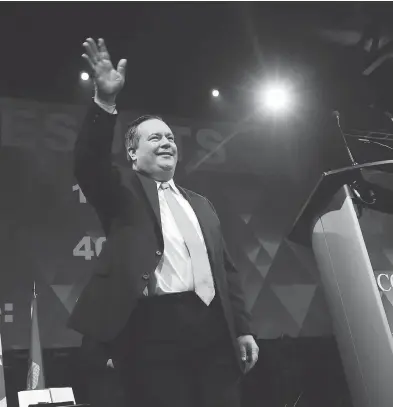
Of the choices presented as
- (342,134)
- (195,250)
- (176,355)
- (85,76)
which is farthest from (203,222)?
(85,76)

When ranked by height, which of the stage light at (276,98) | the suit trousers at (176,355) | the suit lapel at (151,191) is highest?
the stage light at (276,98)

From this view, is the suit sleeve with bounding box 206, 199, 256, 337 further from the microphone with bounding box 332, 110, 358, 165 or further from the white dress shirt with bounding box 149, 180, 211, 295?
the microphone with bounding box 332, 110, 358, 165

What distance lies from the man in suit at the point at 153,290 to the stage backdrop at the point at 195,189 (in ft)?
2.63

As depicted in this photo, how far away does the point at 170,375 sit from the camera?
2.17 metres

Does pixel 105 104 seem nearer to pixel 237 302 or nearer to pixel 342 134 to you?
pixel 237 302

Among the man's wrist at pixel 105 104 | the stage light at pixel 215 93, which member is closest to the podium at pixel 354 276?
the stage light at pixel 215 93

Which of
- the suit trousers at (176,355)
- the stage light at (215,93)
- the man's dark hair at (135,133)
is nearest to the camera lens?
the suit trousers at (176,355)

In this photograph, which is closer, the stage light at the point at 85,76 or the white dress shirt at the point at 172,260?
the white dress shirt at the point at 172,260

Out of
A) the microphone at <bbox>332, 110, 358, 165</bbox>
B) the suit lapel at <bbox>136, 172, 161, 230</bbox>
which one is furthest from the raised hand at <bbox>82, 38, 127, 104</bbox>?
the microphone at <bbox>332, 110, 358, 165</bbox>

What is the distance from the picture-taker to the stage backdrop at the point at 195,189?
123 inches

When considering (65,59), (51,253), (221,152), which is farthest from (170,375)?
(65,59)

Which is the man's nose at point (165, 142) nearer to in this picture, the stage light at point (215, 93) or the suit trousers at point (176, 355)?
the suit trousers at point (176, 355)

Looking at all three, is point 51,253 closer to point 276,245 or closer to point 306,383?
point 276,245

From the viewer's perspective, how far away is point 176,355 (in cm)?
221
